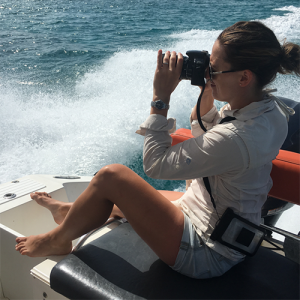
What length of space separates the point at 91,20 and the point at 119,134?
724 centimetres

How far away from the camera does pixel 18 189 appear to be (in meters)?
1.50

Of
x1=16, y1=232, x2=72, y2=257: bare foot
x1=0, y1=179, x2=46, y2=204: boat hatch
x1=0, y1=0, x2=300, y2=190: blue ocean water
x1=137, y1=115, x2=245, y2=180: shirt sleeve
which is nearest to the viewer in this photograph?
x1=137, y1=115, x2=245, y2=180: shirt sleeve

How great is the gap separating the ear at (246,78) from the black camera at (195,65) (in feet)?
0.42

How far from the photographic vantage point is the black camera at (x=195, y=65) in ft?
3.00

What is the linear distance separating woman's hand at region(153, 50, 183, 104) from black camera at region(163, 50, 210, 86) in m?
0.03

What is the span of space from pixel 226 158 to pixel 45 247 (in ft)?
2.38

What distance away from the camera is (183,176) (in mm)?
847

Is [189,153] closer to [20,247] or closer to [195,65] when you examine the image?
[195,65]

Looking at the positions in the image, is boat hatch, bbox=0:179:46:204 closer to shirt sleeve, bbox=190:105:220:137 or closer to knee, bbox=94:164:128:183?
knee, bbox=94:164:128:183

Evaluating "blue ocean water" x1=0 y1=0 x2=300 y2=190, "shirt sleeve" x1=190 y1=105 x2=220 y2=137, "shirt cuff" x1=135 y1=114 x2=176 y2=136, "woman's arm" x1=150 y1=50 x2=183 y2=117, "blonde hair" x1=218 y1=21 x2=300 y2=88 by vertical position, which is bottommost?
"blue ocean water" x1=0 y1=0 x2=300 y2=190

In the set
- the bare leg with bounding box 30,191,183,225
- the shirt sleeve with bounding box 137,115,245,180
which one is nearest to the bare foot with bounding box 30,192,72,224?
the bare leg with bounding box 30,191,183,225

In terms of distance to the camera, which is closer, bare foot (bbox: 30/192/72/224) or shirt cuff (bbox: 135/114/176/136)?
shirt cuff (bbox: 135/114/176/136)

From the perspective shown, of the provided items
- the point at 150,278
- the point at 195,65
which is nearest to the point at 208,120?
the point at 195,65

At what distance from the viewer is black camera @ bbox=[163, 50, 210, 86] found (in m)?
0.92
